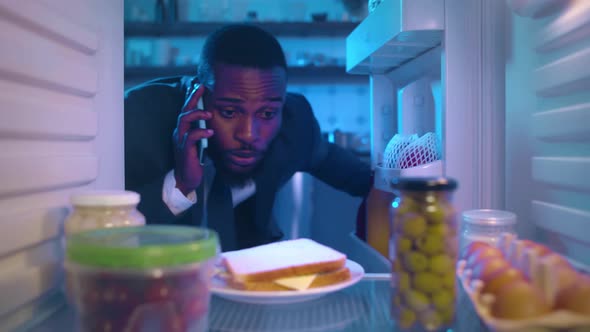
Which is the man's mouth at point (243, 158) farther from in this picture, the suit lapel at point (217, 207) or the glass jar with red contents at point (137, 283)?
the glass jar with red contents at point (137, 283)

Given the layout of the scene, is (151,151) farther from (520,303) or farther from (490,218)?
(520,303)

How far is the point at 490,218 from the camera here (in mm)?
694

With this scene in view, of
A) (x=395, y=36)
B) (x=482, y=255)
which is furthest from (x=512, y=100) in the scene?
(x=482, y=255)

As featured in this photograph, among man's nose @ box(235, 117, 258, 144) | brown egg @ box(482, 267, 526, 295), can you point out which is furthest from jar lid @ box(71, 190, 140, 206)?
man's nose @ box(235, 117, 258, 144)

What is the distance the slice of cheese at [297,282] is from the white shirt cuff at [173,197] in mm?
505

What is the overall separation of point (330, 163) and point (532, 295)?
0.99 meters

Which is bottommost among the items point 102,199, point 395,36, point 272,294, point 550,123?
point 272,294

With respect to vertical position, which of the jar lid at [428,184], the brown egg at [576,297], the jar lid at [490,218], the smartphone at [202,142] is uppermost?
the smartphone at [202,142]

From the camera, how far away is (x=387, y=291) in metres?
0.71

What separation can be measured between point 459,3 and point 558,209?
1.24 feet

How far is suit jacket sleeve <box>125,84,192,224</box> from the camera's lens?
3.43ft

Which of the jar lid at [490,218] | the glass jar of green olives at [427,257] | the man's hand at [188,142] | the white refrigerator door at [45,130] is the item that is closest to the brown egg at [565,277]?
the glass jar of green olives at [427,257]

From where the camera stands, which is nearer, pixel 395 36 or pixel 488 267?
pixel 488 267

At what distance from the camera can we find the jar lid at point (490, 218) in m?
0.69
